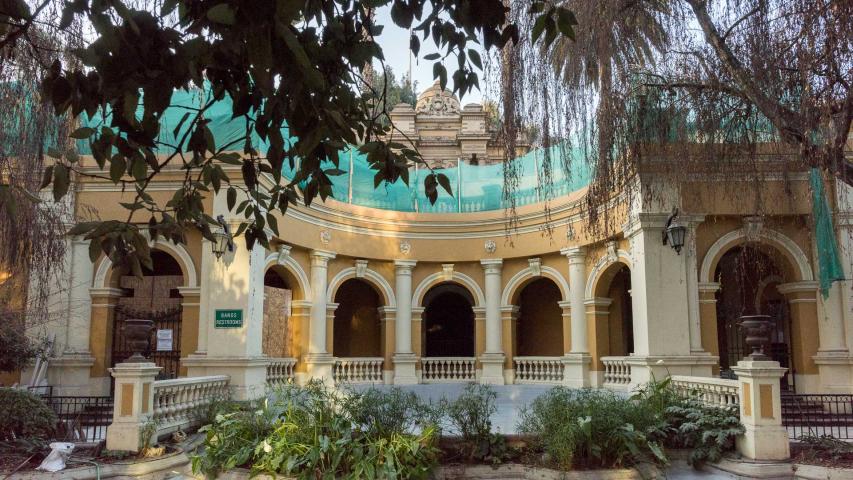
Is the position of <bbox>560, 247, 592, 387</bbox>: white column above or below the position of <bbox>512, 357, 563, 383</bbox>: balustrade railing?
above

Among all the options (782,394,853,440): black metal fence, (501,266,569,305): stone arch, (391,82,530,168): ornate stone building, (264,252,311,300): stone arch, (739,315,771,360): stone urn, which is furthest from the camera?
(391,82,530,168): ornate stone building

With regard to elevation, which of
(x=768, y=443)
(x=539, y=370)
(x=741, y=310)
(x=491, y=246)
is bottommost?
(x=768, y=443)

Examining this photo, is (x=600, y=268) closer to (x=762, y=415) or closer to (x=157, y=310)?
(x=762, y=415)

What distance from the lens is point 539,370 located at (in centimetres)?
1823

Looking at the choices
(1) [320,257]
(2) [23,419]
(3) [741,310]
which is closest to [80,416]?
(2) [23,419]

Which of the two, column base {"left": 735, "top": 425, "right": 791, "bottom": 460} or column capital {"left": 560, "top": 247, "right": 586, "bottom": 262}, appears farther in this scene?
column capital {"left": 560, "top": 247, "right": 586, "bottom": 262}

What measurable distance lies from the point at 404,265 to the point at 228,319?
20.4 feet

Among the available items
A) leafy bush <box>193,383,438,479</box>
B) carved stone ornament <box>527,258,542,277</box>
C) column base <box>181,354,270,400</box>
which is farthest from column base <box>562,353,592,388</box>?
leafy bush <box>193,383,438,479</box>

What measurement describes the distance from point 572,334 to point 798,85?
10151 mm

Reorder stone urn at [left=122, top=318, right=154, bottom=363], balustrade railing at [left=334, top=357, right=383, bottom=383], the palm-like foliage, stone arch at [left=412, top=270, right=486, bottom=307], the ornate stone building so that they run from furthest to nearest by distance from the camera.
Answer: the ornate stone building < stone arch at [left=412, top=270, right=486, bottom=307] < balustrade railing at [left=334, top=357, right=383, bottom=383] < stone urn at [left=122, top=318, right=154, bottom=363] < the palm-like foliage

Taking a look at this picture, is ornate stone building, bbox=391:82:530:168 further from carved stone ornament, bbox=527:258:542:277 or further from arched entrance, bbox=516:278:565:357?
carved stone ornament, bbox=527:258:542:277

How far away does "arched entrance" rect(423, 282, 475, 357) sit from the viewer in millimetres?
22484

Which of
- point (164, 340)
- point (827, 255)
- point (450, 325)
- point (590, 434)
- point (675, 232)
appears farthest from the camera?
point (450, 325)

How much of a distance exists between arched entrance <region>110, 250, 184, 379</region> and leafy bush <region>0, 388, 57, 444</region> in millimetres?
3752
